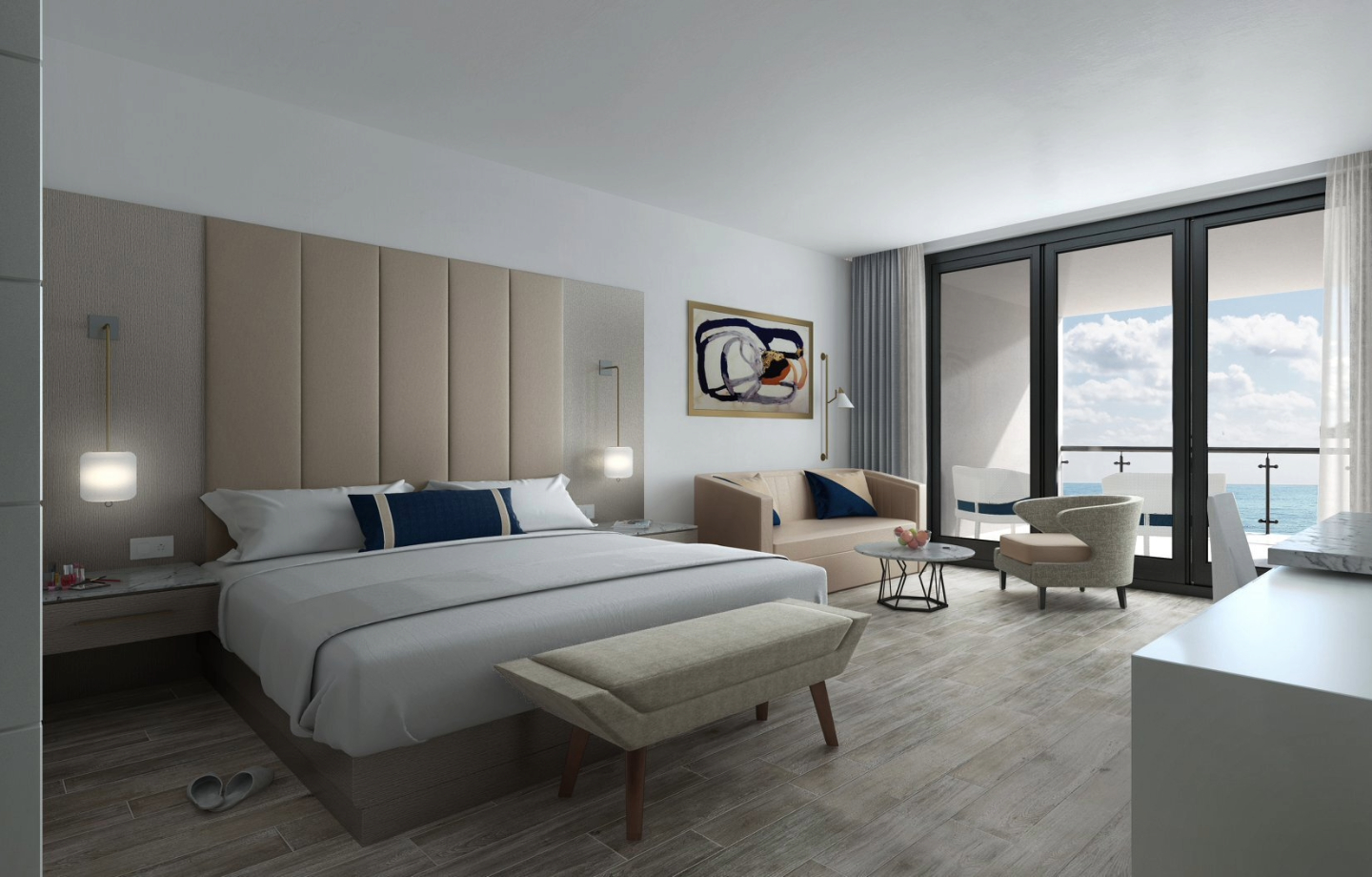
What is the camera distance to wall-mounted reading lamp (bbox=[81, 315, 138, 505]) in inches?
122

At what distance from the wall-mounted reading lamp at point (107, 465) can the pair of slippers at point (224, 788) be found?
1387 mm

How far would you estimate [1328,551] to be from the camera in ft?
5.74

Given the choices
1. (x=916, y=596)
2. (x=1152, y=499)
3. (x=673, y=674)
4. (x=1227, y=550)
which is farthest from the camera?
(x=1152, y=499)

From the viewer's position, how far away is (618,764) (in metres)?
2.60

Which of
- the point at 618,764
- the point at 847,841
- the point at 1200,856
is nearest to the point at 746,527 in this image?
the point at 618,764

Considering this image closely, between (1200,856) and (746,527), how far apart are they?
4.08 m

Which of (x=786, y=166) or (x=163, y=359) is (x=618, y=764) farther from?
(x=786, y=166)

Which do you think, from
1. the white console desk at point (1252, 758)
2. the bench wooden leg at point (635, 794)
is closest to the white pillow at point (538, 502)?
the bench wooden leg at point (635, 794)

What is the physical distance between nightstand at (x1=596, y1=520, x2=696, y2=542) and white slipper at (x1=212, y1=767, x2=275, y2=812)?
2433mm

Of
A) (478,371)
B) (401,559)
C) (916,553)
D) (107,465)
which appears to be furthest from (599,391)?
(107,465)

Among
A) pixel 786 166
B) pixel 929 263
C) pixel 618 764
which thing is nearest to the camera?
pixel 618 764

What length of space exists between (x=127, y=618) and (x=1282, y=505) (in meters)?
6.47

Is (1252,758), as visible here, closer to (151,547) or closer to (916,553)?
(916,553)

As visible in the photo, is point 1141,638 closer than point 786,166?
Yes
